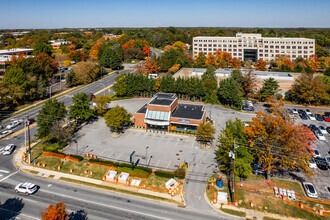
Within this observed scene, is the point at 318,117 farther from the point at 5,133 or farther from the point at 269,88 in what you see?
the point at 5,133

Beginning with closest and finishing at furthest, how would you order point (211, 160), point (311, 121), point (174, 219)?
point (174, 219) → point (211, 160) → point (311, 121)

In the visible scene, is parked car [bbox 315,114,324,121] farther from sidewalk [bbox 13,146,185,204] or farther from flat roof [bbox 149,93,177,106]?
sidewalk [bbox 13,146,185,204]

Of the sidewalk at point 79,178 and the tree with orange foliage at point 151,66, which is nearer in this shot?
the sidewalk at point 79,178

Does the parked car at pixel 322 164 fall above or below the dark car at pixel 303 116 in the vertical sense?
below

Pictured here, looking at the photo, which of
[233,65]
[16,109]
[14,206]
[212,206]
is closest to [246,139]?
[212,206]

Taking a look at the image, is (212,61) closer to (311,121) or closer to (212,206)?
(311,121)

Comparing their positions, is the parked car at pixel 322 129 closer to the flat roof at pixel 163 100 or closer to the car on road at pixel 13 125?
the flat roof at pixel 163 100

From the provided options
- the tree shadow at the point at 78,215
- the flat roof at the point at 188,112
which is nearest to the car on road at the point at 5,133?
the tree shadow at the point at 78,215
